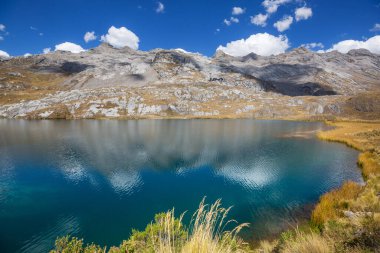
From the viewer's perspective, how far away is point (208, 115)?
5773 inches

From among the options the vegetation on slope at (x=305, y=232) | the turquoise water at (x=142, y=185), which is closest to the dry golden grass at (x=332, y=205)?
the vegetation on slope at (x=305, y=232)

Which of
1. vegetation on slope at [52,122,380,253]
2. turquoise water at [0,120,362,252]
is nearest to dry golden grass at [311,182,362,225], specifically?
vegetation on slope at [52,122,380,253]

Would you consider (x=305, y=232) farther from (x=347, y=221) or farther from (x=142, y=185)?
(x=142, y=185)

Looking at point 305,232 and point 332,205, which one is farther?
point 332,205

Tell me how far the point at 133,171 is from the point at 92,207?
11.9 meters

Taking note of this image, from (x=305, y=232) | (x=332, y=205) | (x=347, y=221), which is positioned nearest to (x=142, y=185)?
(x=305, y=232)

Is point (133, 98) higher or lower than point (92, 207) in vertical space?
higher

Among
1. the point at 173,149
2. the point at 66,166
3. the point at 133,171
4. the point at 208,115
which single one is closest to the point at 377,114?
the point at 208,115

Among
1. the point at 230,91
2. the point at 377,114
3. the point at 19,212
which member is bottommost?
the point at 19,212

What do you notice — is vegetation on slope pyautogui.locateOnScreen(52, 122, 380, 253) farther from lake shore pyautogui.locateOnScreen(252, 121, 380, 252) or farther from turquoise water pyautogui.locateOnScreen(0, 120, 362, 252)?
turquoise water pyautogui.locateOnScreen(0, 120, 362, 252)

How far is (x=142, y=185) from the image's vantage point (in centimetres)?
2964

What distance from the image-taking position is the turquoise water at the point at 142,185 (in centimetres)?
2020

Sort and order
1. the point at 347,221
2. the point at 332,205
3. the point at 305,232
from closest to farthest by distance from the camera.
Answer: the point at 347,221 → the point at 305,232 → the point at 332,205

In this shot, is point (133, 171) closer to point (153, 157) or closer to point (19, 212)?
point (153, 157)
